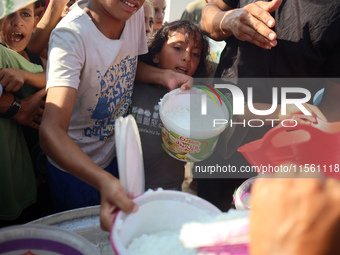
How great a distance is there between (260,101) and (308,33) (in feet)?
1.08

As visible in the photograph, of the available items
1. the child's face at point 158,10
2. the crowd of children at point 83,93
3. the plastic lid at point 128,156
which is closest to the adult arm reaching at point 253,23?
the crowd of children at point 83,93

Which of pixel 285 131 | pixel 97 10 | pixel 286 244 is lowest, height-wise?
pixel 285 131

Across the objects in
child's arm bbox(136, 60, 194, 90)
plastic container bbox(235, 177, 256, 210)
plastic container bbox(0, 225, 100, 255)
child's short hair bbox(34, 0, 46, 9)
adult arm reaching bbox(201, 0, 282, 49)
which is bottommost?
plastic container bbox(235, 177, 256, 210)

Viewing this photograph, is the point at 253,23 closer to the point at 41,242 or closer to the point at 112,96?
the point at 112,96

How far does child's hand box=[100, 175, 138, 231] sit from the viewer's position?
28.3 inches

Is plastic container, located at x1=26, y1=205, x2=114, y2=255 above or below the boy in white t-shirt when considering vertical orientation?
below

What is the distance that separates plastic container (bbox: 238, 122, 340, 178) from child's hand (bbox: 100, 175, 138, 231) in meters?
0.37

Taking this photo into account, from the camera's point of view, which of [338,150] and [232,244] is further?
[338,150]

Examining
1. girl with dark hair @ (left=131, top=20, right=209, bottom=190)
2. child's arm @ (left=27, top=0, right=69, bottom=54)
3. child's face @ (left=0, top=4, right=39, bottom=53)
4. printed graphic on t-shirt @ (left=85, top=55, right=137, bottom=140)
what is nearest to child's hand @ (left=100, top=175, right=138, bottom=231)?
printed graphic on t-shirt @ (left=85, top=55, right=137, bottom=140)

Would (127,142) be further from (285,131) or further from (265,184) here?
(285,131)

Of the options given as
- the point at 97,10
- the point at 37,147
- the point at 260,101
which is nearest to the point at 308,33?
the point at 260,101

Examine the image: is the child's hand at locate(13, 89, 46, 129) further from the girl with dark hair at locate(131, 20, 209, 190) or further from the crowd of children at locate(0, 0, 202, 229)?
the girl with dark hair at locate(131, 20, 209, 190)

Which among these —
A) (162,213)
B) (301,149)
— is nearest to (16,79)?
(162,213)

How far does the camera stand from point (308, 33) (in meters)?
1.20
